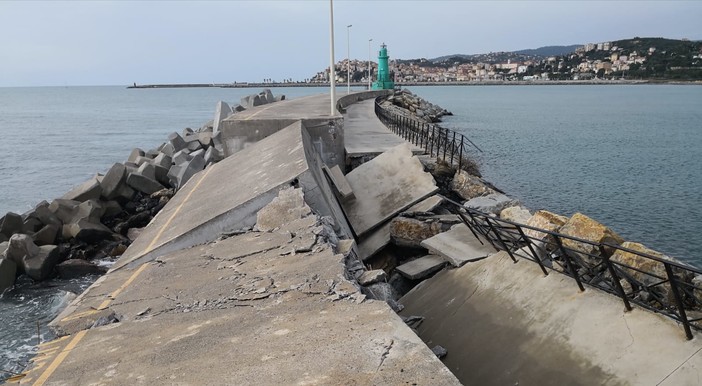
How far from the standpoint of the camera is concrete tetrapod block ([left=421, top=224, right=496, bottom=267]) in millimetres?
5896

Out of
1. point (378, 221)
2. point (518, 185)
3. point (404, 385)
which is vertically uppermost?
point (404, 385)

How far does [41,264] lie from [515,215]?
8.38 meters

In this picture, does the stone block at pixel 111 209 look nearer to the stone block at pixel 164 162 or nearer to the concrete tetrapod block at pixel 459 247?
the stone block at pixel 164 162

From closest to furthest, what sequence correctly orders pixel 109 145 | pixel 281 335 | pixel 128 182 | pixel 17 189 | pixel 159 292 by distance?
pixel 281 335 < pixel 159 292 < pixel 128 182 < pixel 17 189 < pixel 109 145

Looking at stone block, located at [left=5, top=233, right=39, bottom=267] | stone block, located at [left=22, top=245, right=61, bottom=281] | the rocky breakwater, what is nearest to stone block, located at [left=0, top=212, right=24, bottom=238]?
the rocky breakwater

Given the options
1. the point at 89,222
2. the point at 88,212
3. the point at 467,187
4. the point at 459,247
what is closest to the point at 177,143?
the point at 88,212

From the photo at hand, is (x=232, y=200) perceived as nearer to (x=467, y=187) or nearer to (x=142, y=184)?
(x=467, y=187)

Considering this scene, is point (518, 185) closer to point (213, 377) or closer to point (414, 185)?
point (414, 185)

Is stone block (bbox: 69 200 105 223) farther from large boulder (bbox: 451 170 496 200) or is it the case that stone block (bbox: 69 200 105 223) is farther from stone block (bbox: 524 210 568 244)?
stone block (bbox: 524 210 568 244)

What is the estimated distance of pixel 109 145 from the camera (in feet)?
115

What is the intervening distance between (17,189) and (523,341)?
22548 millimetres

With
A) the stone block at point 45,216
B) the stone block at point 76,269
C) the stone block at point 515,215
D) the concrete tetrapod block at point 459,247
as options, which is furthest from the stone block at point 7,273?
the stone block at point 515,215

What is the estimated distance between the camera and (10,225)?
11352 millimetres

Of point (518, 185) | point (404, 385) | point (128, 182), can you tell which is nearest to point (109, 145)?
point (128, 182)
